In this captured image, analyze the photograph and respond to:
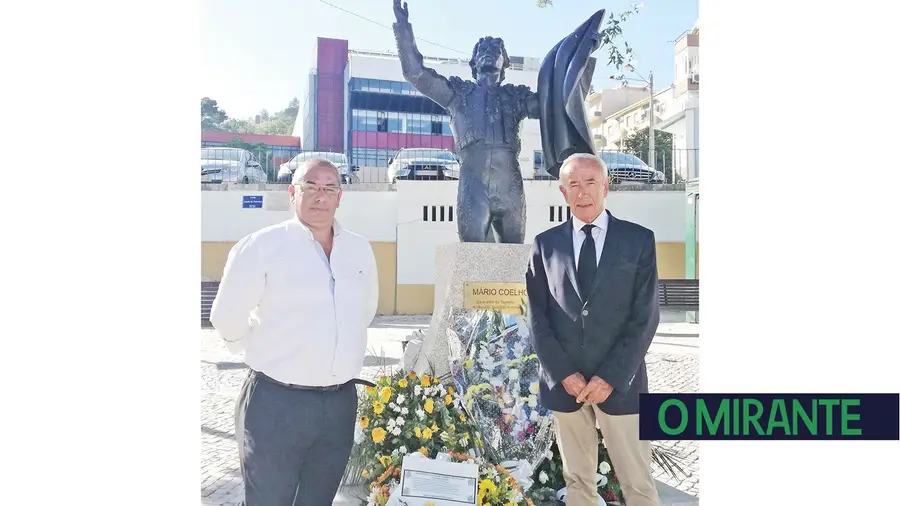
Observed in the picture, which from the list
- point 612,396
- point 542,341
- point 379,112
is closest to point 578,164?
point 542,341

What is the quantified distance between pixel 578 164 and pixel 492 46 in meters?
1.39

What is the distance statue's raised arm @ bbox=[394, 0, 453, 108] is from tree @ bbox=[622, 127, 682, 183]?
1068 cm

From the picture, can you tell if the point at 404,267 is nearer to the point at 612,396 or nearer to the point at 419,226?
the point at 419,226

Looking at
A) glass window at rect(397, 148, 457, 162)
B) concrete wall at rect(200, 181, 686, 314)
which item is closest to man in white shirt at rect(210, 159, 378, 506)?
concrete wall at rect(200, 181, 686, 314)

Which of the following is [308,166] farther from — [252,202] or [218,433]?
[252,202]

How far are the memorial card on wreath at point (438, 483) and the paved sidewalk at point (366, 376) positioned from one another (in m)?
0.92

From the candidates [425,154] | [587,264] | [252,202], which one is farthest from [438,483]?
[425,154]

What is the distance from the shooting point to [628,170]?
44.2 ft

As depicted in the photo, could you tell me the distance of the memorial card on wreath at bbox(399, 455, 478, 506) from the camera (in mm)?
2623

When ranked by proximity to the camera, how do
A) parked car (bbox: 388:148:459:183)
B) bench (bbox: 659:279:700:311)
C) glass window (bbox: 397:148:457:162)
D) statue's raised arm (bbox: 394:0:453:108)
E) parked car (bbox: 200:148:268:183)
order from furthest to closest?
1. glass window (bbox: 397:148:457:162)
2. parked car (bbox: 388:148:459:183)
3. parked car (bbox: 200:148:268:183)
4. bench (bbox: 659:279:700:311)
5. statue's raised arm (bbox: 394:0:453:108)

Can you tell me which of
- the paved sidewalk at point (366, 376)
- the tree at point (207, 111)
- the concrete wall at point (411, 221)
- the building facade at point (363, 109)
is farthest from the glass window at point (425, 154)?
the tree at point (207, 111)

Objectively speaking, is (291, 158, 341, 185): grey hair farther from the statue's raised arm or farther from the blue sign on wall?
the blue sign on wall

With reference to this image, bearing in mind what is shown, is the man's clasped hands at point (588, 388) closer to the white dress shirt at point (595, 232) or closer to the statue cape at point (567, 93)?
the white dress shirt at point (595, 232)

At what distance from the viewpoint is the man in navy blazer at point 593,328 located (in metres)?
2.49
